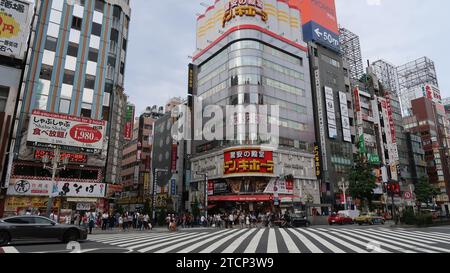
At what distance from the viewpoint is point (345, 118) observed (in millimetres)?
60406

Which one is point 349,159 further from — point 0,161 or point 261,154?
point 0,161

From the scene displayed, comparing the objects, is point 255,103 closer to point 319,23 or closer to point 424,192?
point 319,23

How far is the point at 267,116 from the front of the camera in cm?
4822

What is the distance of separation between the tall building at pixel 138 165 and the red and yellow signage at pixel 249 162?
26395 millimetres

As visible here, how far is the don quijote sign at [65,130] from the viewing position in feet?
97.8

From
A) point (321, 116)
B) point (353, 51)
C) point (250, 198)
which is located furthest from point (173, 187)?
point (353, 51)

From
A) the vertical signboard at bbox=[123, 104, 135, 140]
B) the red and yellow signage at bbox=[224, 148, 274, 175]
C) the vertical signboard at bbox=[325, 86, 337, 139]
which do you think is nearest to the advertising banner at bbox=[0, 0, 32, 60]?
the vertical signboard at bbox=[123, 104, 135, 140]

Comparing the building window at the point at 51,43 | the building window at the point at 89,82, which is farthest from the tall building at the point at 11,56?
the building window at the point at 89,82

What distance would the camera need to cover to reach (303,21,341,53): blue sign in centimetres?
6256

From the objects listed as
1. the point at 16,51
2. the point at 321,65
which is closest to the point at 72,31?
the point at 16,51

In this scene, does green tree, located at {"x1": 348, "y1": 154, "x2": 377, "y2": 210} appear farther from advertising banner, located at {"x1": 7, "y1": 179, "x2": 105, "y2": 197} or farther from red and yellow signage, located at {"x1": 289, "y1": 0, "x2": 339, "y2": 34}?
red and yellow signage, located at {"x1": 289, "y1": 0, "x2": 339, "y2": 34}

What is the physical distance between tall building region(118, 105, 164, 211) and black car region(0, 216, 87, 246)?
51390 mm

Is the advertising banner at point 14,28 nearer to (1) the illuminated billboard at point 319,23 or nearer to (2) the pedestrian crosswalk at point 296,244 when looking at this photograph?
(2) the pedestrian crosswalk at point 296,244

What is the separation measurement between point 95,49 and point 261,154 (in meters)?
27.2
